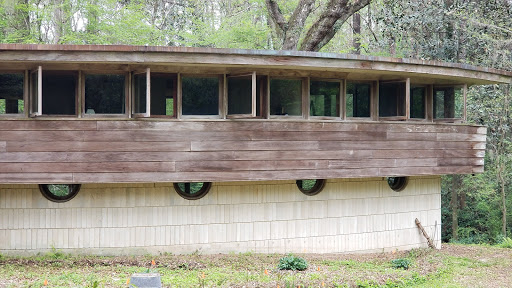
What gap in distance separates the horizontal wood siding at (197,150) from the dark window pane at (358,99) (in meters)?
0.41

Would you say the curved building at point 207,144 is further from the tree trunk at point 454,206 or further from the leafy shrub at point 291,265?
the tree trunk at point 454,206

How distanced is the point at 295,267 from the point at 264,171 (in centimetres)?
188

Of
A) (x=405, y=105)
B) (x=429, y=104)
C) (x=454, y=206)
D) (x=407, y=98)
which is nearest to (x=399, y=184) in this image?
(x=429, y=104)

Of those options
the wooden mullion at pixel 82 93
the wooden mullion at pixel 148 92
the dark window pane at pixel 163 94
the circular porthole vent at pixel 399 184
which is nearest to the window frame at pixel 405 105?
the circular porthole vent at pixel 399 184

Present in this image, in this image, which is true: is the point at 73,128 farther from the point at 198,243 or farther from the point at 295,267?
the point at 295,267

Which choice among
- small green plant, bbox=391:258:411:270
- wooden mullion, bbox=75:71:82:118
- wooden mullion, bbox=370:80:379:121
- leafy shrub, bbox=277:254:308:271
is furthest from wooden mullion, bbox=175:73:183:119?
small green plant, bbox=391:258:411:270

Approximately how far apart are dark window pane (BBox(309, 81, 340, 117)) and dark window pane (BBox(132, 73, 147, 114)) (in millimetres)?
3310

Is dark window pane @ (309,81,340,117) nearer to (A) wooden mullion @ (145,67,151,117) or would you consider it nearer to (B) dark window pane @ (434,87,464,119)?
(B) dark window pane @ (434,87,464,119)

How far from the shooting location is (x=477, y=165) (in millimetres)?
13773

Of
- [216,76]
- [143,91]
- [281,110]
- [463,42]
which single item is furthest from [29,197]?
[463,42]

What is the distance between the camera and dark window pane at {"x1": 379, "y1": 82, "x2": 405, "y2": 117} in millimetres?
12547

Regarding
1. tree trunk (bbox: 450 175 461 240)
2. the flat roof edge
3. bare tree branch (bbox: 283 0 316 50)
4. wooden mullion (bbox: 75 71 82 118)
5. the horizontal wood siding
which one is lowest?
tree trunk (bbox: 450 175 461 240)

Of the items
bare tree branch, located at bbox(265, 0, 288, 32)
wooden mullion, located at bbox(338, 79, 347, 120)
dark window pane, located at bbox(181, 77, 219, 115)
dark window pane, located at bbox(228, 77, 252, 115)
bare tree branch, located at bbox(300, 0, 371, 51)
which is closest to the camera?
dark window pane, located at bbox(181, 77, 219, 115)

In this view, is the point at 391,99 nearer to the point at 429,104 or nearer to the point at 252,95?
the point at 429,104
